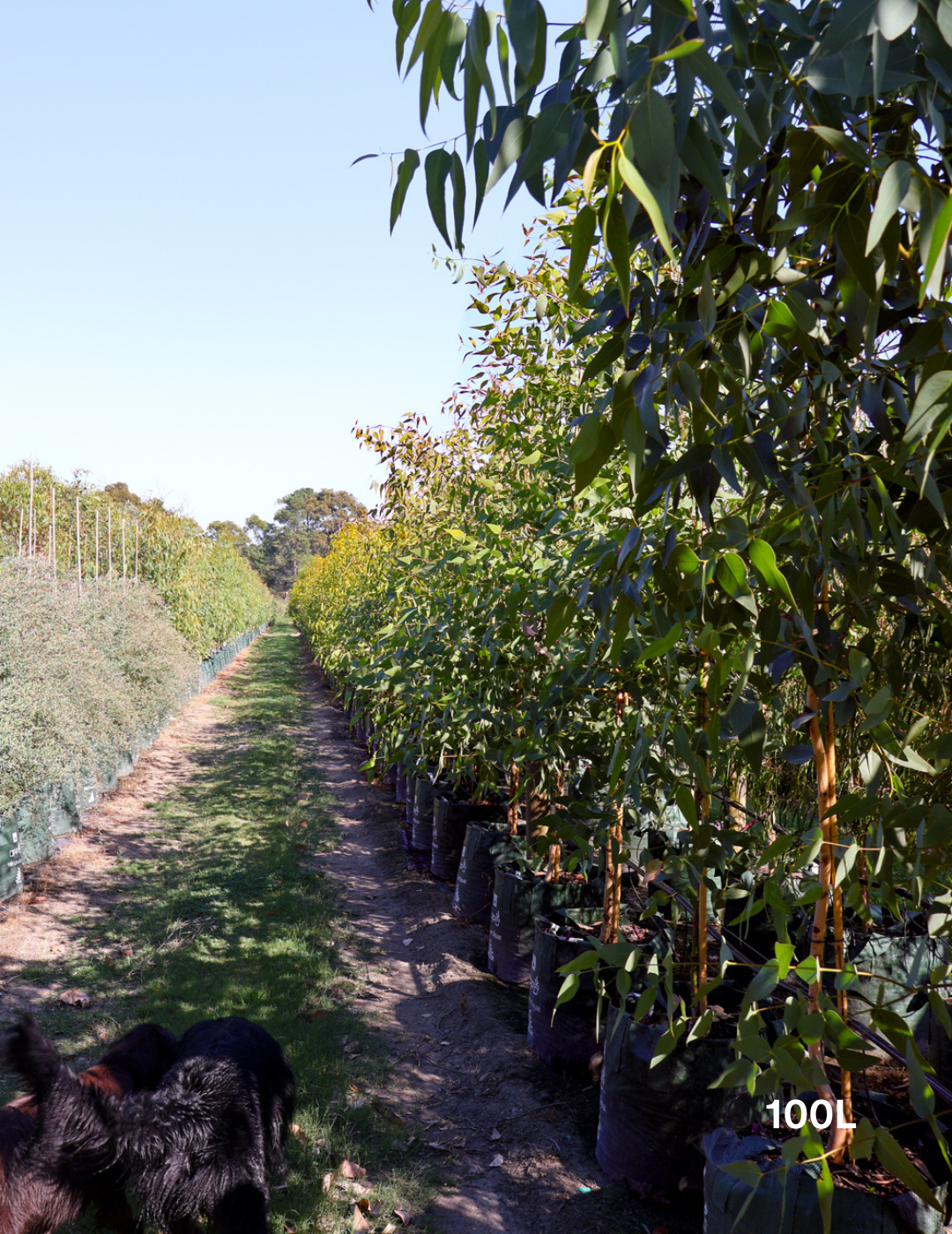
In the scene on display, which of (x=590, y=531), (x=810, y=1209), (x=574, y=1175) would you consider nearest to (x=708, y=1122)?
(x=574, y=1175)

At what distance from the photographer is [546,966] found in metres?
3.59

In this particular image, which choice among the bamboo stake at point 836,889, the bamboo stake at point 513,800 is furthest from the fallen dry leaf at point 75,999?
the bamboo stake at point 836,889

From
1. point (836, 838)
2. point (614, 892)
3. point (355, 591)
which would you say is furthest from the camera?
point (355, 591)

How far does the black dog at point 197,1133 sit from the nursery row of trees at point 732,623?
4.30 ft

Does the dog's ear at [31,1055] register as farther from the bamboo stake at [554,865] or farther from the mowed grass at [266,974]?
the bamboo stake at [554,865]

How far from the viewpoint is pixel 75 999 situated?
4266 mm

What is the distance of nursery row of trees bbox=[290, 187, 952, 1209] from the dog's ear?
3.99 ft

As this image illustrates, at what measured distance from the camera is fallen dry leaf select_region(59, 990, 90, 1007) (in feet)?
13.9

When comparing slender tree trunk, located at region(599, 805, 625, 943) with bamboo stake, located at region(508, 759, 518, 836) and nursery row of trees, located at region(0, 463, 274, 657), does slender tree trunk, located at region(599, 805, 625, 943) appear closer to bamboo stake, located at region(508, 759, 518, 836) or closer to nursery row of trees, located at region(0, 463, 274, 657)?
bamboo stake, located at region(508, 759, 518, 836)

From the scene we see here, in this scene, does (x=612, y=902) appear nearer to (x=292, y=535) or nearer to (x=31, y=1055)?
(x=31, y=1055)

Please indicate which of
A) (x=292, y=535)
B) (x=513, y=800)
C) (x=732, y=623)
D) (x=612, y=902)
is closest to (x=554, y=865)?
(x=513, y=800)

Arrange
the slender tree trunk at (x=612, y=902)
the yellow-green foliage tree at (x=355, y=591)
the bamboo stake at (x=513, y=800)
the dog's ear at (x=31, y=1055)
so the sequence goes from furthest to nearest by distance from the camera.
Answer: the yellow-green foliage tree at (x=355, y=591) < the bamboo stake at (x=513, y=800) < the slender tree trunk at (x=612, y=902) < the dog's ear at (x=31, y=1055)

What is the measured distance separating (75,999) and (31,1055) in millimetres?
2719

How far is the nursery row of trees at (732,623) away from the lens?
1.01m
